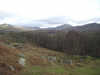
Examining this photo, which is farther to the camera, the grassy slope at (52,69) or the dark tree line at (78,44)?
the dark tree line at (78,44)

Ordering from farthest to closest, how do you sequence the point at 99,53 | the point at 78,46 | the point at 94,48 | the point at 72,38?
1. the point at 72,38
2. the point at 78,46
3. the point at 94,48
4. the point at 99,53

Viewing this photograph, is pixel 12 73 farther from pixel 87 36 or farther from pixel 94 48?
pixel 87 36

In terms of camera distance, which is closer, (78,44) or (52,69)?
(52,69)

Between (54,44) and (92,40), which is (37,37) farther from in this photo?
(92,40)

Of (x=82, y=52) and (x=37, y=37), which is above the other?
(x=37, y=37)

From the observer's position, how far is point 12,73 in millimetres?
7637

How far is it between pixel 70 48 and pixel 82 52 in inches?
173

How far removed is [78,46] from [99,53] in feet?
24.1

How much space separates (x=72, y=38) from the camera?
37.7 m

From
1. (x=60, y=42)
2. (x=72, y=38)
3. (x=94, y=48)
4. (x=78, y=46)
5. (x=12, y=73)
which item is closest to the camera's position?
(x=12, y=73)

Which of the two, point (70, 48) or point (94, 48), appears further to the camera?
point (70, 48)

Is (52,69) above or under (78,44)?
above

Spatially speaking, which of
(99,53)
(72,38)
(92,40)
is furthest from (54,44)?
(99,53)

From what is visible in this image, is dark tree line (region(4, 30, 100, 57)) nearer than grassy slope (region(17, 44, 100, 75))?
No
